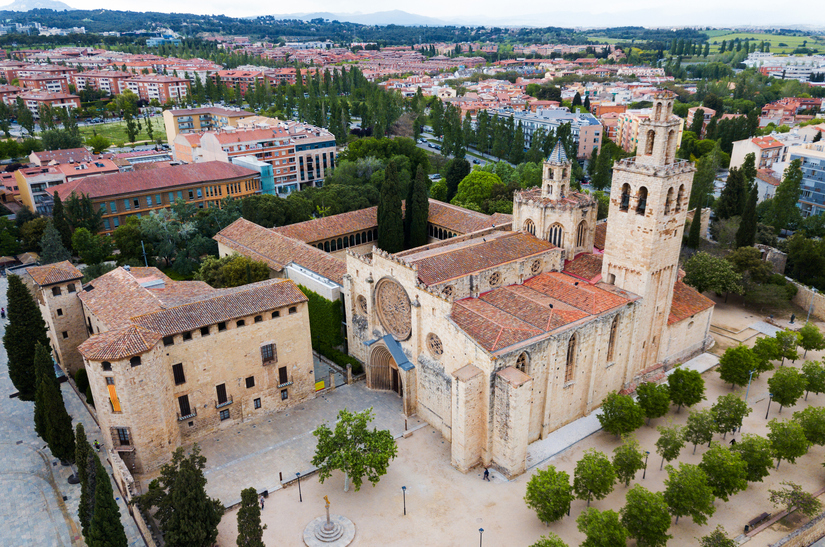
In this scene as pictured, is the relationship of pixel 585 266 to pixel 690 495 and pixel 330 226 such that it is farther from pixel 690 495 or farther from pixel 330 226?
pixel 330 226

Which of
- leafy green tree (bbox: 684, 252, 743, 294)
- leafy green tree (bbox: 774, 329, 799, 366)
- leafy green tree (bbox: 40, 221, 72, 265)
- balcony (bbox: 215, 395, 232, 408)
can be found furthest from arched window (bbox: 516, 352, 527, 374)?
leafy green tree (bbox: 40, 221, 72, 265)

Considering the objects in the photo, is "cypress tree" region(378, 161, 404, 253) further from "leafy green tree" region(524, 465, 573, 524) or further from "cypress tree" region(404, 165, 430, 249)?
"leafy green tree" region(524, 465, 573, 524)

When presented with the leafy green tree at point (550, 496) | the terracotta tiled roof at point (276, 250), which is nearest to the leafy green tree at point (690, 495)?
the leafy green tree at point (550, 496)

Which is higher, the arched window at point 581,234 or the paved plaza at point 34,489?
the arched window at point 581,234

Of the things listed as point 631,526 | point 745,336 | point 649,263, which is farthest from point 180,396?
point 745,336

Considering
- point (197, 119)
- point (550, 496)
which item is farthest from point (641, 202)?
point (197, 119)

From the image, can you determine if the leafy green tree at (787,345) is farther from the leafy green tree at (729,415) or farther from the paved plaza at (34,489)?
the paved plaza at (34,489)

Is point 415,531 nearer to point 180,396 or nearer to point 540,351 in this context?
point 540,351
